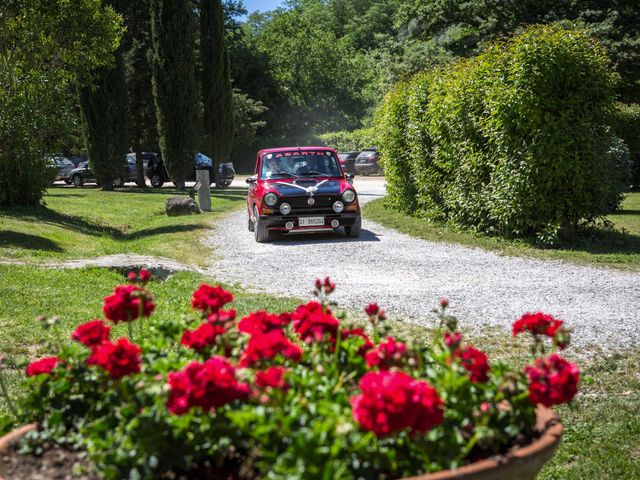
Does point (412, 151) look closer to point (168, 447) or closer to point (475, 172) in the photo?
point (475, 172)

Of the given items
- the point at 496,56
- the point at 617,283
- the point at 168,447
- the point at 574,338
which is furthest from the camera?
the point at 496,56

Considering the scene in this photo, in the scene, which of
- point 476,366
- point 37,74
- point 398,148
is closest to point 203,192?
point 37,74

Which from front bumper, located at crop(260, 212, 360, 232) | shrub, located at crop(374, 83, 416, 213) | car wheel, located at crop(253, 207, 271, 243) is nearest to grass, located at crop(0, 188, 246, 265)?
car wheel, located at crop(253, 207, 271, 243)

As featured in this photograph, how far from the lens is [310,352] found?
267 cm

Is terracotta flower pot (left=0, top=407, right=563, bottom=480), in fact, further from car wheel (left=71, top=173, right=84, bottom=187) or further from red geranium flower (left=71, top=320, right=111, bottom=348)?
car wheel (left=71, top=173, right=84, bottom=187)

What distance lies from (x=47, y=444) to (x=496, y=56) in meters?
11.3

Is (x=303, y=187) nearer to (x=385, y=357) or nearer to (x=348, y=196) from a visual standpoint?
(x=348, y=196)

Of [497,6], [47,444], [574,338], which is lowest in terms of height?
[574,338]

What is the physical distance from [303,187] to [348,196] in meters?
0.88

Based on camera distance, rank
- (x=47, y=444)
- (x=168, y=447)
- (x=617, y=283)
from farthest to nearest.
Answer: (x=617, y=283), (x=47, y=444), (x=168, y=447)

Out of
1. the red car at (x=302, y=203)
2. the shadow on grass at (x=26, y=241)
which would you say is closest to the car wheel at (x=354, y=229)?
the red car at (x=302, y=203)

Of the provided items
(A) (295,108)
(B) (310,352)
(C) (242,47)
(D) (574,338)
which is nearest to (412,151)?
(D) (574,338)

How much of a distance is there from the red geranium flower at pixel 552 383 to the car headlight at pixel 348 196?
11426 mm

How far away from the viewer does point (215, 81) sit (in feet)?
105
